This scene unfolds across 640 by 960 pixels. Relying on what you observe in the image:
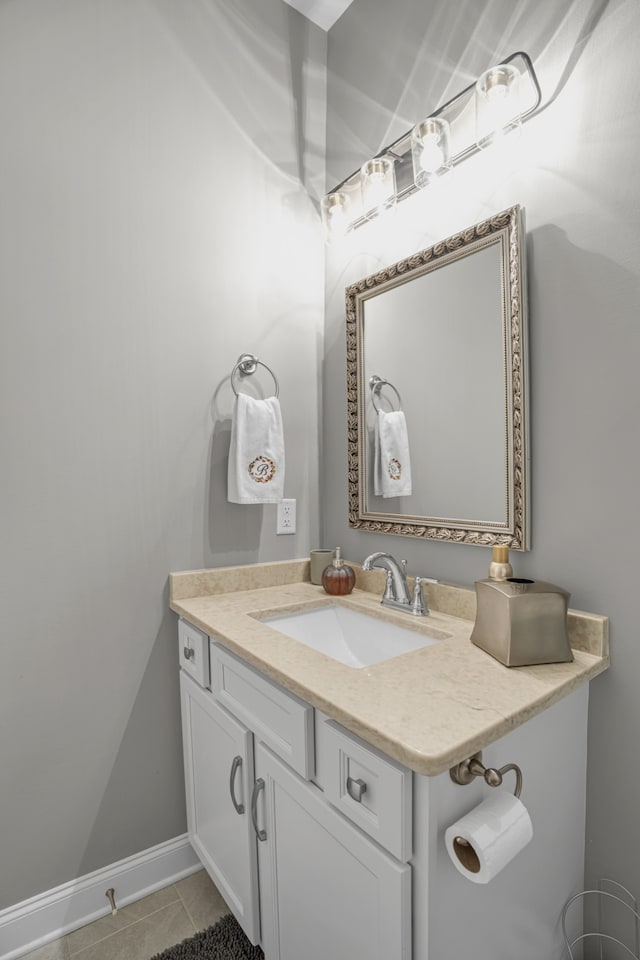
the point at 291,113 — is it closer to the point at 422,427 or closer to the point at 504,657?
the point at 422,427

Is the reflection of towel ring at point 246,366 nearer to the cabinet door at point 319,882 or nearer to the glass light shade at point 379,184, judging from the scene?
the glass light shade at point 379,184

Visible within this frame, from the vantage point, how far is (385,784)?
723 mm

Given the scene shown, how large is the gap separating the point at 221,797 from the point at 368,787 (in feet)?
2.21

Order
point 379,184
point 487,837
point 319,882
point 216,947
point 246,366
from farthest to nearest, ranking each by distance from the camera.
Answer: point 246,366, point 379,184, point 216,947, point 319,882, point 487,837

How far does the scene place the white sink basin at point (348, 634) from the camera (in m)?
1.26

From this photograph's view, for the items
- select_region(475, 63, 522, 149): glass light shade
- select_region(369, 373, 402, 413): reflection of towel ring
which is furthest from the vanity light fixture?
select_region(369, 373, 402, 413): reflection of towel ring

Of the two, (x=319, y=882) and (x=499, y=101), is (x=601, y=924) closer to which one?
(x=319, y=882)

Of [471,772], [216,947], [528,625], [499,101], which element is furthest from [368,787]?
[499,101]

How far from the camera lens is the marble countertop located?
707 mm

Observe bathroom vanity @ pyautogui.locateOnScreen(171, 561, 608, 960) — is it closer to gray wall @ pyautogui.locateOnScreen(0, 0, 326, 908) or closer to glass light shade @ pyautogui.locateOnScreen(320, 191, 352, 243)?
gray wall @ pyautogui.locateOnScreen(0, 0, 326, 908)

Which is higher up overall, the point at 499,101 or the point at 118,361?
the point at 499,101

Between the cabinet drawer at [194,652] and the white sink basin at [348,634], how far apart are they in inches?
6.9

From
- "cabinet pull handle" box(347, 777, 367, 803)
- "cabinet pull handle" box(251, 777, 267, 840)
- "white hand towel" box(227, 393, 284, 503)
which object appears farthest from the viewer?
"white hand towel" box(227, 393, 284, 503)

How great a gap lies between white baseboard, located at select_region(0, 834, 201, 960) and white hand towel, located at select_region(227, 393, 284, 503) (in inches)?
42.9
